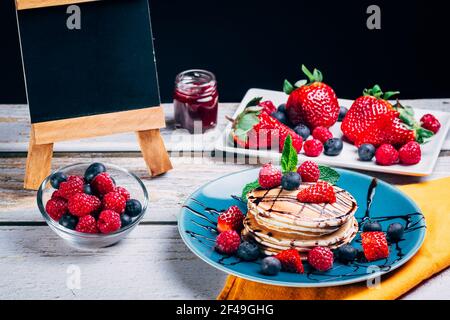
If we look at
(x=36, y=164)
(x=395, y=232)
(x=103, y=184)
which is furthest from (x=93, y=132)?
(x=395, y=232)

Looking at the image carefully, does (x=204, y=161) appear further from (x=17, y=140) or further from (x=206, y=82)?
(x=17, y=140)

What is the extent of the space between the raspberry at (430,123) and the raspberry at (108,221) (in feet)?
3.36

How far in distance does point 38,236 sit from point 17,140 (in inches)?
21.6

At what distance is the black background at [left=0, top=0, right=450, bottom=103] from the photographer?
301cm

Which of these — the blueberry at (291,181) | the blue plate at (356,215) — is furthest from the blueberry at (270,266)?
the blueberry at (291,181)

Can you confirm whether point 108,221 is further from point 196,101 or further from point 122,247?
point 196,101

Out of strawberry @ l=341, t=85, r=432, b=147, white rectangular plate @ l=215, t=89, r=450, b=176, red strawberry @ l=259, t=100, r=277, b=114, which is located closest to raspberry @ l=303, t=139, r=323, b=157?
white rectangular plate @ l=215, t=89, r=450, b=176

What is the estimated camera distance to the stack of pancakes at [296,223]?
1718 mm

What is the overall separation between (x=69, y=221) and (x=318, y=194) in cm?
55

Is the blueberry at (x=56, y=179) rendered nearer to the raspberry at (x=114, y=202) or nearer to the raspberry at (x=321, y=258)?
the raspberry at (x=114, y=202)

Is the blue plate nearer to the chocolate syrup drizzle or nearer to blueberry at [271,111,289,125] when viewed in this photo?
the chocolate syrup drizzle

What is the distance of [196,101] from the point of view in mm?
2375

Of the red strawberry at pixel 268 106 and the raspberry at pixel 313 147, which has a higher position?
the red strawberry at pixel 268 106

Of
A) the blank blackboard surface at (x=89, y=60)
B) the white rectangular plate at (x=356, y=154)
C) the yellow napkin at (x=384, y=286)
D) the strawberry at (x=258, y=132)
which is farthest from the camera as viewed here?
the strawberry at (x=258, y=132)
